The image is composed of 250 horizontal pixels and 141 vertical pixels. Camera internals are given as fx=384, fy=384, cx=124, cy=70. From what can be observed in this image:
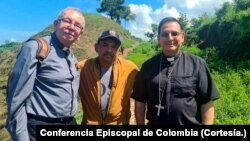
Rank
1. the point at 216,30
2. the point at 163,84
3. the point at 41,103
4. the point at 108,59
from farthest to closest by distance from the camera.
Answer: the point at 216,30
the point at 108,59
the point at 163,84
the point at 41,103

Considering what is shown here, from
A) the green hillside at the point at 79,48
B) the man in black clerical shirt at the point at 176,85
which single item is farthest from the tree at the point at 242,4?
the man in black clerical shirt at the point at 176,85

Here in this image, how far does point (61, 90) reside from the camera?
363 centimetres

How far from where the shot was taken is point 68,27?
12.3 ft

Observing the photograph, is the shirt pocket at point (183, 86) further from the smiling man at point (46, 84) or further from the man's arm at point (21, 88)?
the man's arm at point (21, 88)

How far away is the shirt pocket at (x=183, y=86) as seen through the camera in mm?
3777

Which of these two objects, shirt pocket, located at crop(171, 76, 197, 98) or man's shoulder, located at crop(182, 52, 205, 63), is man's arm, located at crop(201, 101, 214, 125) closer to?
shirt pocket, located at crop(171, 76, 197, 98)

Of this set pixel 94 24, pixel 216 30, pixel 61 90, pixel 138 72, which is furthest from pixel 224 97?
pixel 94 24

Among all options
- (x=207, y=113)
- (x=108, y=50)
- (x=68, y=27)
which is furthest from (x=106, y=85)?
(x=207, y=113)

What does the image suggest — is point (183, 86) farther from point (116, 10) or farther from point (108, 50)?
point (116, 10)

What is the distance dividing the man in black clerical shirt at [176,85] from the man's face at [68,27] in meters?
0.82

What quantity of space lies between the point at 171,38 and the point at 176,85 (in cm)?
47

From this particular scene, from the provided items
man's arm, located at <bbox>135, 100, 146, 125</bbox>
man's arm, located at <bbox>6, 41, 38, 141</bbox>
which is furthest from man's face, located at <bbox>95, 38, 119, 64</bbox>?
man's arm, located at <bbox>6, 41, 38, 141</bbox>

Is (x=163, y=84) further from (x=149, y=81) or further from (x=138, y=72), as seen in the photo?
(x=138, y=72)

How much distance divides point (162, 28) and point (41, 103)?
1421 millimetres
